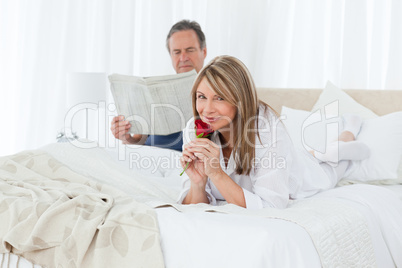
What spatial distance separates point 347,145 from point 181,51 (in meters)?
1.33

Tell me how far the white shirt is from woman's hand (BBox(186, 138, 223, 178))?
127 mm

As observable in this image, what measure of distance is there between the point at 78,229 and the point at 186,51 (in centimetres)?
202

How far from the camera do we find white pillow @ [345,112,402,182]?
238 centimetres

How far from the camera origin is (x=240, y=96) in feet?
5.43

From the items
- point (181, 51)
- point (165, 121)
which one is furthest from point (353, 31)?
point (165, 121)

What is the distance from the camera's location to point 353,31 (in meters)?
3.25

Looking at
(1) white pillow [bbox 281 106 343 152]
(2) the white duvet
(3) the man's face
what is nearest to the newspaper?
(3) the man's face

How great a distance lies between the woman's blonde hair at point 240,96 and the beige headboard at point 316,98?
4.60 feet

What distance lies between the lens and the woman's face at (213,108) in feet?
5.47

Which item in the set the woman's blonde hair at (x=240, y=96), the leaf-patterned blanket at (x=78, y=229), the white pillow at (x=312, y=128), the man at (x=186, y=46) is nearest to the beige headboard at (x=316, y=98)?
the white pillow at (x=312, y=128)

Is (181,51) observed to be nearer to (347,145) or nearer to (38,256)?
(347,145)

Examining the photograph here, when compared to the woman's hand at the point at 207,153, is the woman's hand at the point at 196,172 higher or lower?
lower

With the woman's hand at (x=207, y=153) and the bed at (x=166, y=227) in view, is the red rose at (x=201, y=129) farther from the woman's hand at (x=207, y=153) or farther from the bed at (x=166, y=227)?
the bed at (x=166, y=227)

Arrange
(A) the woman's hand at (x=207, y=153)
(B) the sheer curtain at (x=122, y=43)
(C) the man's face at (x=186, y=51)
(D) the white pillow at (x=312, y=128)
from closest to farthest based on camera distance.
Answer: (A) the woman's hand at (x=207, y=153) < (D) the white pillow at (x=312, y=128) < (C) the man's face at (x=186, y=51) < (B) the sheer curtain at (x=122, y=43)
